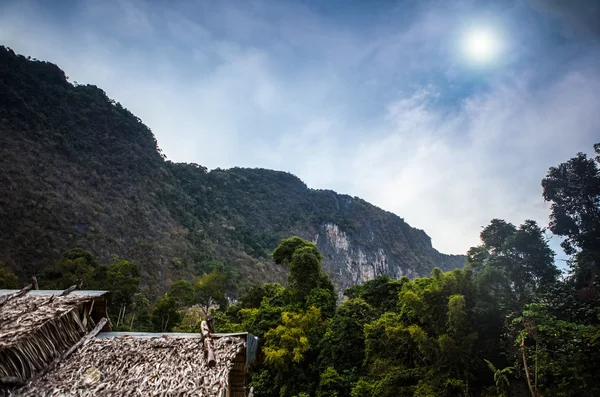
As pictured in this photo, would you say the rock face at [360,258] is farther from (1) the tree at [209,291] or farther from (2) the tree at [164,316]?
(2) the tree at [164,316]

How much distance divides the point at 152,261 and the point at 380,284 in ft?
70.0

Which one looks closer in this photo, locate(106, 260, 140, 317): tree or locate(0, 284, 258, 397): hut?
locate(0, 284, 258, 397): hut

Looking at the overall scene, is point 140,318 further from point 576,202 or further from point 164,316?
point 576,202

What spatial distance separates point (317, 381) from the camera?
1284cm

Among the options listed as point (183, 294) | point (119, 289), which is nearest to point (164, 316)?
point (119, 289)

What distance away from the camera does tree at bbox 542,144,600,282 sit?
16.3 meters

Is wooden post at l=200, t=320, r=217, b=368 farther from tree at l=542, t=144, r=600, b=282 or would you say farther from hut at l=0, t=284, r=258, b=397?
tree at l=542, t=144, r=600, b=282

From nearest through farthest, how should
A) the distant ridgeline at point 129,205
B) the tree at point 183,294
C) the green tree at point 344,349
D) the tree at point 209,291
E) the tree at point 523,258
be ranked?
1. the green tree at point 344,349
2. the tree at point 523,258
3. the tree at point 183,294
4. the tree at point 209,291
5. the distant ridgeline at point 129,205

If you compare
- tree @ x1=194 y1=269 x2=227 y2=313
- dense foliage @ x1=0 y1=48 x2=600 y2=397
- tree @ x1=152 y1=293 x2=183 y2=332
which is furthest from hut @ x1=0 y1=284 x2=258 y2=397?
tree @ x1=194 y1=269 x2=227 y2=313

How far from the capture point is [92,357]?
4.19 m

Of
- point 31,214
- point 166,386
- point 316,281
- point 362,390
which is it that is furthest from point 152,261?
point 166,386

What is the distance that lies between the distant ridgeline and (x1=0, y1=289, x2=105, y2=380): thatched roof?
72.4 ft

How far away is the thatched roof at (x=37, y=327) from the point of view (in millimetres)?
3684

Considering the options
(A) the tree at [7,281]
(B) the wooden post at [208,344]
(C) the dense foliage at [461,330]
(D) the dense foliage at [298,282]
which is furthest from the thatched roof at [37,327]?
(A) the tree at [7,281]
